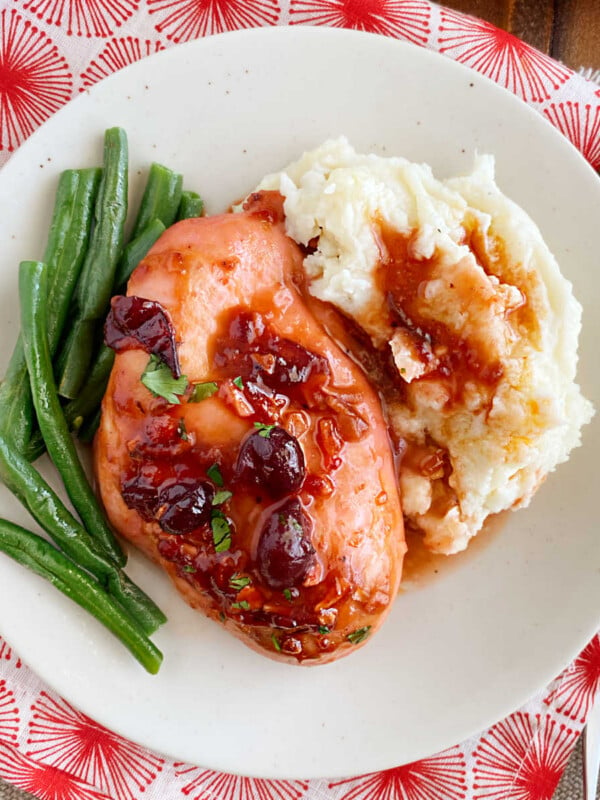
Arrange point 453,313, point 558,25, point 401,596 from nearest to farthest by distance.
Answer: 1. point 453,313
2. point 401,596
3. point 558,25

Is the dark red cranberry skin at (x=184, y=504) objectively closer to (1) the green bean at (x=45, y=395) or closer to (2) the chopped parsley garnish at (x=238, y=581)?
(2) the chopped parsley garnish at (x=238, y=581)

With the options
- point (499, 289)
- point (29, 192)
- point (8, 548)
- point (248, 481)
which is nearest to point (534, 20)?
point (499, 289)

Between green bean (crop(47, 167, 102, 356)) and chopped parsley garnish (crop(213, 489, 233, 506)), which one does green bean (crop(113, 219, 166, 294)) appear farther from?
chopped parsley garnish (crop(213, 489, 233, 506))

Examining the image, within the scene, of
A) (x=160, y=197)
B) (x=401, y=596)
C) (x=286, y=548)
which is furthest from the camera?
(x=401, y=596)

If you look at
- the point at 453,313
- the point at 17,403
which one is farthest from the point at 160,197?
the point at 453,313

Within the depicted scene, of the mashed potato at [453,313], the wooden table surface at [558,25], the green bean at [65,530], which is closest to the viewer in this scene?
the mashed potato at [453,313]

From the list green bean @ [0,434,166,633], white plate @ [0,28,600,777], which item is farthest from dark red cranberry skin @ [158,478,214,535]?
white plate @ [0,28,600,777]

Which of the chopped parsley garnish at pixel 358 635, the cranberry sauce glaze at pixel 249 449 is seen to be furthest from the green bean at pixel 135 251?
the chopped parsley garnish at pixel 358 635

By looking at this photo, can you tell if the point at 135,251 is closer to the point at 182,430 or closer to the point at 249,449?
the point at 182,430
